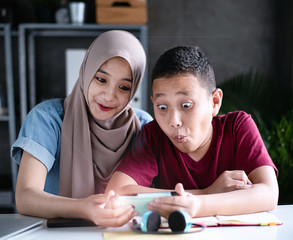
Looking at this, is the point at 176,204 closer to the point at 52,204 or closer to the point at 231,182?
the point at 231,182

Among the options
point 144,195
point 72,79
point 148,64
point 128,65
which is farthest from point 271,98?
point 144,195

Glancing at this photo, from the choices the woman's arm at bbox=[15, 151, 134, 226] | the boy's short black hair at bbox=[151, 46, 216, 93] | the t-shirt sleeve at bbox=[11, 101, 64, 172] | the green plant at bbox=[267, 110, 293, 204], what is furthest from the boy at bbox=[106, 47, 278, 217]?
the green plant at bbox=[267, 110, 293, 204]

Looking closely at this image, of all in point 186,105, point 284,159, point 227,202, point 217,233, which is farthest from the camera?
point 284,159

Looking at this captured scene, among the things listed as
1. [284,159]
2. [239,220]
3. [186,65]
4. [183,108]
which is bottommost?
[284,159]

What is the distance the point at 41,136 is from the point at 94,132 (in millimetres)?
242

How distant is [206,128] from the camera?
123 centimetres

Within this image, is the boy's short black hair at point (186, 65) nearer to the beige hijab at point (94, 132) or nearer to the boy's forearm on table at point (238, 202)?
the beige hijab at point (94, 132)

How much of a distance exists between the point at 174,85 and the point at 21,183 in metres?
0.55

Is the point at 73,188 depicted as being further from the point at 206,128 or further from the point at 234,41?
the point at 234,41

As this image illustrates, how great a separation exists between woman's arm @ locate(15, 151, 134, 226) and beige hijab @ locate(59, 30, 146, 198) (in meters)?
0.15

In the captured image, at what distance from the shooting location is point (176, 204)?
924 millimetres

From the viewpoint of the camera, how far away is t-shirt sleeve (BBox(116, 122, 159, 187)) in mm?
1216

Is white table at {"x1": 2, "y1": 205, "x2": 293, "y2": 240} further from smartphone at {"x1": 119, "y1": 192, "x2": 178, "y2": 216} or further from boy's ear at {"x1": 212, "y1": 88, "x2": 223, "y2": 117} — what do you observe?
boy's ear at {"x1": 212, "y1": 88, "x2": 223, "y2": 117}

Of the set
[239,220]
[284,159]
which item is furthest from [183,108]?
[284,159]
